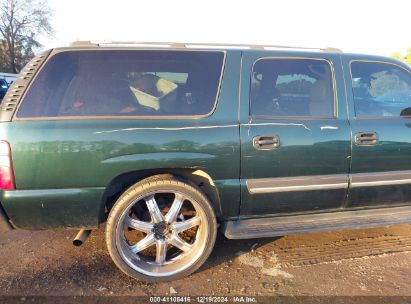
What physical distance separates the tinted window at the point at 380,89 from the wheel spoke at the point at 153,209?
198cm

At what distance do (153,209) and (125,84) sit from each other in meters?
1.06

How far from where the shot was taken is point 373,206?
3.37m

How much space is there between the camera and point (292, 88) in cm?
322

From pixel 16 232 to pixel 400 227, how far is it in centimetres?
418

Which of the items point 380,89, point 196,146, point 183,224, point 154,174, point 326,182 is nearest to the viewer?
point 196,146

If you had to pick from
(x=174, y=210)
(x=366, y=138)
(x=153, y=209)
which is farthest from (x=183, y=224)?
(x=366, y=138)

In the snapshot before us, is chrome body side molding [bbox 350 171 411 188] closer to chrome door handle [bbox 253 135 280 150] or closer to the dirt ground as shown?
the dirt ground

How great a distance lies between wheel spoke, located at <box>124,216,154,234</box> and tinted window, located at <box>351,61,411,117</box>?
2117mm

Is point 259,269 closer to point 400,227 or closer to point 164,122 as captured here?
point 164,122

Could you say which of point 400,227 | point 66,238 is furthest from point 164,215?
point 400,227

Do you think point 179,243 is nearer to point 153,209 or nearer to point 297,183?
point 153,209

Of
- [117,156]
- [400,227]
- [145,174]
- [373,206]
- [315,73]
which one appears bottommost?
[400,227]

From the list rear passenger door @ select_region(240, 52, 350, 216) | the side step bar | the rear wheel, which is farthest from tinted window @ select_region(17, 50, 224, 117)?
the side step bar

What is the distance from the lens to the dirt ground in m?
2.79
